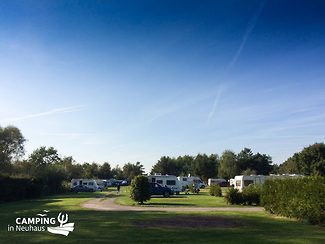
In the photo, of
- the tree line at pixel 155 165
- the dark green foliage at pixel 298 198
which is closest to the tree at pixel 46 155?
the tree line at pixel 155 165

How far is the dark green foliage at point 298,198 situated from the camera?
21.0 meters

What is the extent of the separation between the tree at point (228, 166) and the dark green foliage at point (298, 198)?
246ft

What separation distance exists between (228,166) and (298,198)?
81.4 metres

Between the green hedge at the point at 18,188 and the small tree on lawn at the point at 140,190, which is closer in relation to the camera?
the small tree on lawn at the point at 140,190

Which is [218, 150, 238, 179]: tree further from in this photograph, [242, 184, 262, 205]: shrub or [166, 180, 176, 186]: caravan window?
[242, 184, 262, 205]: shrub

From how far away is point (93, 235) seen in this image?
15.4 metres

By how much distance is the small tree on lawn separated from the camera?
34.7 m

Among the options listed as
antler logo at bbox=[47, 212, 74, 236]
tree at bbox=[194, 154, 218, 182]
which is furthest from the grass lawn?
tree at bbox=[194, 154, 218, 182]

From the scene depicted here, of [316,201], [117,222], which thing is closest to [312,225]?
[316,201]

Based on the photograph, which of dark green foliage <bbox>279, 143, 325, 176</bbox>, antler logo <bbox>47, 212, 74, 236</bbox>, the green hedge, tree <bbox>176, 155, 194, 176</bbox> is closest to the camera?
antler logo <bbox>47, 212, 74, 236</bbox>

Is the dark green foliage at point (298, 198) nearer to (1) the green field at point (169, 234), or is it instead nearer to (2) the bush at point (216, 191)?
(1) the green field at point (169, 234)

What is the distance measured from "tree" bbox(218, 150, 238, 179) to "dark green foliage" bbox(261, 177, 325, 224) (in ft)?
246

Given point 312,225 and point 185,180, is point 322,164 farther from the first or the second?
point 312,225

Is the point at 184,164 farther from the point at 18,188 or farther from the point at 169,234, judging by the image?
the point at 169,234
